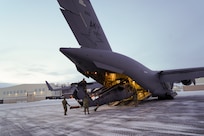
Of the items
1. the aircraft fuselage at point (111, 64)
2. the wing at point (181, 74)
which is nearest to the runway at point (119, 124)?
the aircraft fuselage at point (111, 64)

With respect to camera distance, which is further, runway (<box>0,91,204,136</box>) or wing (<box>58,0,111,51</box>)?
wing (<box>58,0,111,51</box>)

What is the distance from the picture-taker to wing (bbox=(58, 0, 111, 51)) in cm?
1530

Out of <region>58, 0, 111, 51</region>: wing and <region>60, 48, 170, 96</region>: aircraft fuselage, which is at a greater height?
<region>58, 0, 111, 51</region>: wing

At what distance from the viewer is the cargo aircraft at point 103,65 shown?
50.1 ft

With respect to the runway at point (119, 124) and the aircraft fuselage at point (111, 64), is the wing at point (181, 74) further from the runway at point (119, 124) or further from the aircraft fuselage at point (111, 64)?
the runway at point (119, 124)

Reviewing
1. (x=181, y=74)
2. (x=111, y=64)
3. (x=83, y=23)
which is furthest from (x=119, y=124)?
(x=181, y=74)

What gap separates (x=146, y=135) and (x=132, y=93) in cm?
1172

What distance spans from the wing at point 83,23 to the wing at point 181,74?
23.8 ft

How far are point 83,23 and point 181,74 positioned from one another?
11069 mm

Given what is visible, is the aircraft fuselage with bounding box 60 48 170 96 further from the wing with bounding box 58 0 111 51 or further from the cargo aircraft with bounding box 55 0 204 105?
the wing with bounding box 58 0 111 51

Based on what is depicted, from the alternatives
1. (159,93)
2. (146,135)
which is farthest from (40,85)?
(146,135)

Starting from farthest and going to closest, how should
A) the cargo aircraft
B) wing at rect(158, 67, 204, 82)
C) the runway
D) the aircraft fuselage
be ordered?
wing at rect(158, 67, 204, 82) < the cargo aircraft < the aircraft fuselage < the runway

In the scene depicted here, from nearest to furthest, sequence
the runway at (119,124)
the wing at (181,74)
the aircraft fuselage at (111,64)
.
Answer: the runway at (119,124) < the aircraft fuselage at (111,64) < the wing at (181,74)

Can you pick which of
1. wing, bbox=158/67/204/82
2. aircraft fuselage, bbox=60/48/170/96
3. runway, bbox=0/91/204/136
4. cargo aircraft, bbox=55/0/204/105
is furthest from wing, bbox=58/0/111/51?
wing, bbox=158/67/204/82
